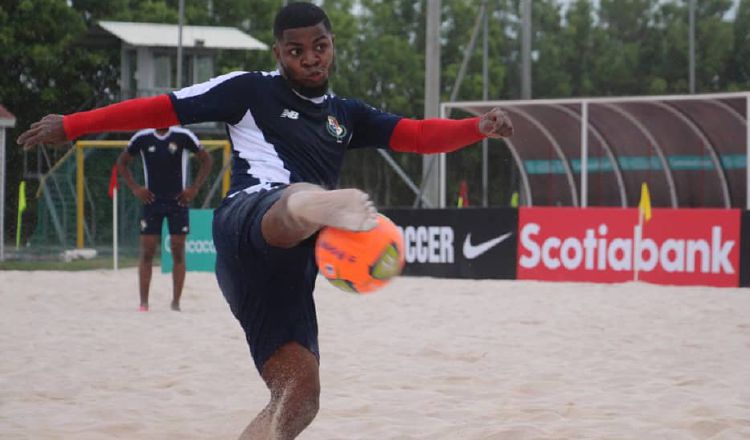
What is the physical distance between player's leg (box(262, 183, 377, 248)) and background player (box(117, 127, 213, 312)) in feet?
20.4

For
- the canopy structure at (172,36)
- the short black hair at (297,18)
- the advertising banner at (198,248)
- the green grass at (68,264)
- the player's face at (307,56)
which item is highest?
the canopy structure at (172,36)

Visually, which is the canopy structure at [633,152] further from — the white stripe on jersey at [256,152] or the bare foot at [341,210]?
the bare foot at [341,210]

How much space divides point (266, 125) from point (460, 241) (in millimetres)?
10160

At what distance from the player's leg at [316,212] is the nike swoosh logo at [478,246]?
10.4 meters

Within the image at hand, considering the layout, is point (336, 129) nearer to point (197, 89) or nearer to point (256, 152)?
point (256, 152)

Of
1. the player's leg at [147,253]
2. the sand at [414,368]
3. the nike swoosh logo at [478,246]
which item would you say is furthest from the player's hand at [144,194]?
the nike swoosh logo at [478,246]

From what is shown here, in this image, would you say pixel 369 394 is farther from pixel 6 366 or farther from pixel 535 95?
pixel 535 95

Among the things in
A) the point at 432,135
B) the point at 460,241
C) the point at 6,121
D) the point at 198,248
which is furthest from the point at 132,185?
the point at 6,121

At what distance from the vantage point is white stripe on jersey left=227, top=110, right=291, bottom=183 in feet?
12.4

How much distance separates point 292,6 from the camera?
381cm

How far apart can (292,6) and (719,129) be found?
16.0 m

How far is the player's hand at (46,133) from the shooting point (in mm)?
3664

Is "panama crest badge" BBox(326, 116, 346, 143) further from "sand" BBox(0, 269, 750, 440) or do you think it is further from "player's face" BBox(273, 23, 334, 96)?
"sand" BBox(0, 269, 750, 440)

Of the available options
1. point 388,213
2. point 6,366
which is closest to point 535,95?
point 388,213
